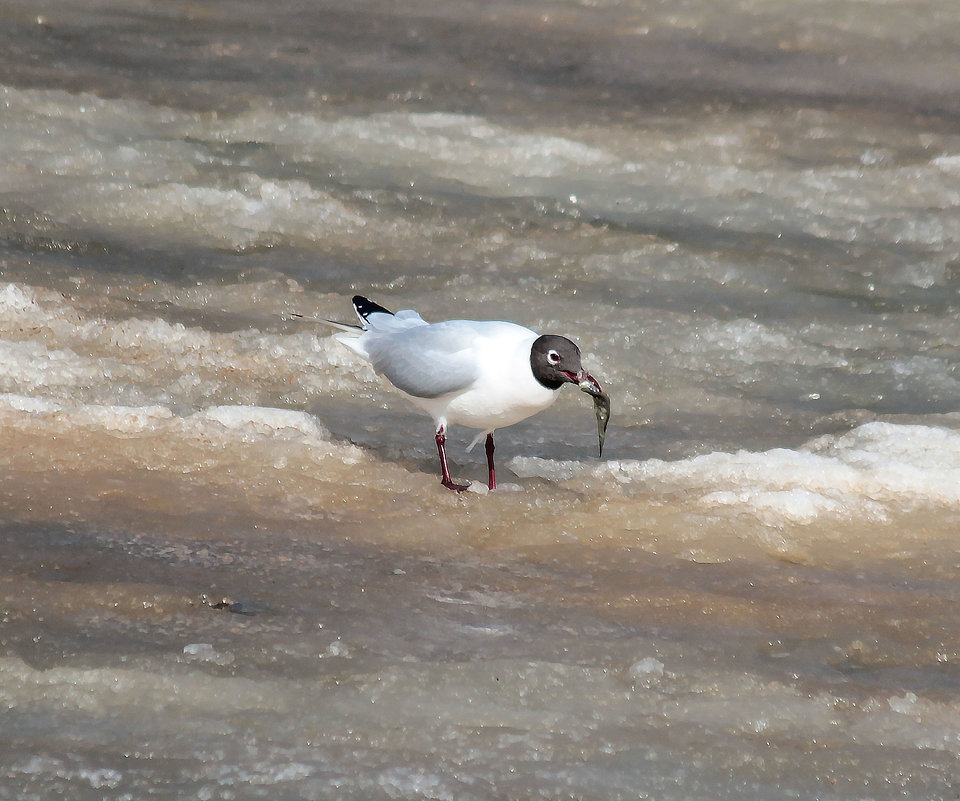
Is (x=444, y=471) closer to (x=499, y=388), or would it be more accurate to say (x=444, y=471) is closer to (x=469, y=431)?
(x=499, y=388)

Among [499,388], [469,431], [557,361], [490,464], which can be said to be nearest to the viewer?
[557,361]

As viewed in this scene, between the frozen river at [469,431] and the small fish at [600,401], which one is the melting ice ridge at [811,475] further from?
the small fish at [600,401]

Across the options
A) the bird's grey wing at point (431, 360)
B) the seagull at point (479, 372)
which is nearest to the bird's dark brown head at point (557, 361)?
the seagull at point (479, 372)

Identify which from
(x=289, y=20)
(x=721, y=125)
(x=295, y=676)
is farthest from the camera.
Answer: (x=289, y=20)

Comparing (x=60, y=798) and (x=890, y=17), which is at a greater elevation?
(x=890, y=17)

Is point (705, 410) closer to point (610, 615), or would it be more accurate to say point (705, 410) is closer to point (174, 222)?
point (610, 615)

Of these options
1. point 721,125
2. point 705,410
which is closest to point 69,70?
point 721,125

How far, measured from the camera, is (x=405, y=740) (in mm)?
2586

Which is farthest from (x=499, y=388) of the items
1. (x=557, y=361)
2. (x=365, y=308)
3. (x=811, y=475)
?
(x=811, y=475)

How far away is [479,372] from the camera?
3.91 m

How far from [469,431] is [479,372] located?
94cm

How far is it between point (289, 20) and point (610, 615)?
7623 millimetres

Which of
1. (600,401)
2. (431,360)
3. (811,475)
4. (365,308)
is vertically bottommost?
(811,475)

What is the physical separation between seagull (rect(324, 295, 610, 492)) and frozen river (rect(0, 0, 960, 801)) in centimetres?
26
